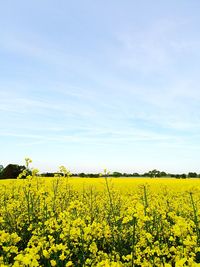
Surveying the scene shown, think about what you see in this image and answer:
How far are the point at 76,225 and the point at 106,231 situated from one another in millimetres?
1319

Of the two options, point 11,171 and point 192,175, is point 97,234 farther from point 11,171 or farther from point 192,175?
point 192,175

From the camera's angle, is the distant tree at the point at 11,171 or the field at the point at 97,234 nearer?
the field at the point at 97,234

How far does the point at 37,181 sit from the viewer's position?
24.5 feet

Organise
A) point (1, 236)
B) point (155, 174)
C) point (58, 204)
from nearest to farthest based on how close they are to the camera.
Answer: point (1, 236) < point (58, 204) < point (155, 174)

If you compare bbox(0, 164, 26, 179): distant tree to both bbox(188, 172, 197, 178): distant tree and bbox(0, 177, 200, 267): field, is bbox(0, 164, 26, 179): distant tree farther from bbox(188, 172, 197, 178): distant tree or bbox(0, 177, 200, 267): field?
bbox(0, 177, 200, 267): field

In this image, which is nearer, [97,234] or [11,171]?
[97,234]

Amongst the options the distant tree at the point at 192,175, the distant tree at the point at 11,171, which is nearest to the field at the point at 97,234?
the distant tree at the point at 11,171

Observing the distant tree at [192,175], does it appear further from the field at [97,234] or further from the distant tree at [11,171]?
the field at [97,234]

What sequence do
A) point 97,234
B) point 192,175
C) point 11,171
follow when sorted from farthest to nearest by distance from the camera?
point 192,175
point 11,171
point 97,234

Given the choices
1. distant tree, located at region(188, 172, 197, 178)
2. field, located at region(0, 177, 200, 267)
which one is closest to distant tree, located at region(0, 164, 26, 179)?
distant tree, located at region(188, 172, 197, 178)

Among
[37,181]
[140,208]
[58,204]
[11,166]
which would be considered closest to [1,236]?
[140,208]

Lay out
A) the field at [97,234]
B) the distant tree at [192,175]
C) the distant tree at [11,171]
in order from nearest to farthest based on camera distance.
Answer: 1. the field at [97,234]
2. the distant tree at [11,171]
3. the distant tree at [192,175]

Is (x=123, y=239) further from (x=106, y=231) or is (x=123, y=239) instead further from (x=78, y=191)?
(x=78, y=191)

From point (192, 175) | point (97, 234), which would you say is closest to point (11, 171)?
point (192, 175)
